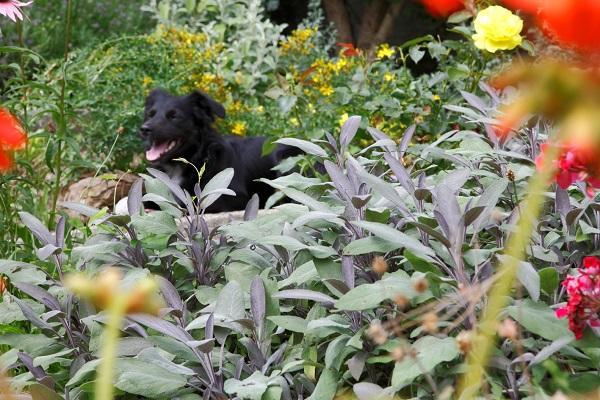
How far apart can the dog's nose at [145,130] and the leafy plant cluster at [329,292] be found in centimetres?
232

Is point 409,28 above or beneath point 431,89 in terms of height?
above

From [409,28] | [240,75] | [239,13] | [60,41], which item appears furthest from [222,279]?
[409,28]

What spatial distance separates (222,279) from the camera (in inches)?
86.0

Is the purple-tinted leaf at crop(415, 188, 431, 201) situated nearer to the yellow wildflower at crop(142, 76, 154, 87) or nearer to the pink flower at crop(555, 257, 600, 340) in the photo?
the pink flower at crop(555, 257, 600, 340)

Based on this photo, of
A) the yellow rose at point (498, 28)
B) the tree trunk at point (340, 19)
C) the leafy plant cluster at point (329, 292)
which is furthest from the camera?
the tree trunk at point (340, 19)

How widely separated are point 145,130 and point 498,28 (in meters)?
2.36

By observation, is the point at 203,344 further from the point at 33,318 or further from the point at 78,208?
the point at 78,208

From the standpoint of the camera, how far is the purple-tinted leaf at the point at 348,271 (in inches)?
67.3

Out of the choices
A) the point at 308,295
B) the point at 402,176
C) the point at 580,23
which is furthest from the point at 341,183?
the point at 580,23

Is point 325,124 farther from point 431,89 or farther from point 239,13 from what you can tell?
point 239,13

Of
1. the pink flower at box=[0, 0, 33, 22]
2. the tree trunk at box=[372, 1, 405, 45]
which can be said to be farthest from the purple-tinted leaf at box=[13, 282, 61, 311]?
the tree trunk at box=[372, 1, 405, 45]

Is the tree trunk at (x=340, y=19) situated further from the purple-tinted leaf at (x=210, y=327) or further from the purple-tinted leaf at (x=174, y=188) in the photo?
the purple-tinted leaf at (x=210, y=327)

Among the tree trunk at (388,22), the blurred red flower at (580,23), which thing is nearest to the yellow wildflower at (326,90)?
the tree trunk at (388,22)

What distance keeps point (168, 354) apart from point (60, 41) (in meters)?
7.13
